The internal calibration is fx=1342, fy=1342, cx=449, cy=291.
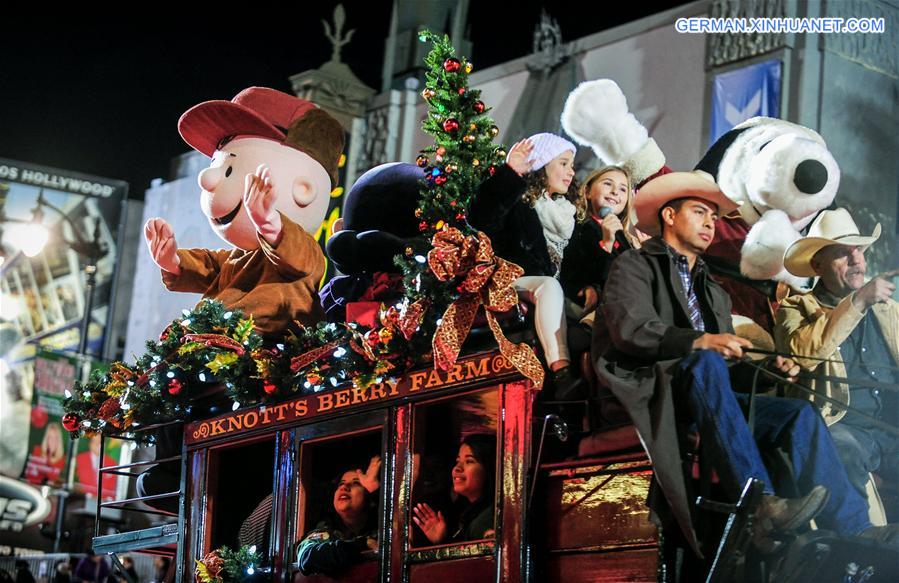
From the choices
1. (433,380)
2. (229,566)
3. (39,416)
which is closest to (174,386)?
(229,566)

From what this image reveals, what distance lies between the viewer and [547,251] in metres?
7.64

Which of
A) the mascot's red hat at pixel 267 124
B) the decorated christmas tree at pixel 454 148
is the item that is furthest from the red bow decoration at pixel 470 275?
the mascot's red hat at pixel 267 124

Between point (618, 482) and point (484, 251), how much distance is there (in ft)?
4.68

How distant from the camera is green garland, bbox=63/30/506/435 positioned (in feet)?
24.2

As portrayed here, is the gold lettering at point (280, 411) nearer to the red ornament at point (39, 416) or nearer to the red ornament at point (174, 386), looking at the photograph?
the red ornament at point (174, 386)

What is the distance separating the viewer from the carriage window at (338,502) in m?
7.68

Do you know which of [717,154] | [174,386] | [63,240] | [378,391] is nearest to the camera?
[378,391]

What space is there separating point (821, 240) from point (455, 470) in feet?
7.39

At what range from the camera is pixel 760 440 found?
236 inches

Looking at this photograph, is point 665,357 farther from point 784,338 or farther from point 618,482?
point 784,338

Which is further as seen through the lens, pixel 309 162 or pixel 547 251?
pixel 309 162

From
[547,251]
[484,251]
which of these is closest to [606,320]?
[484,251]

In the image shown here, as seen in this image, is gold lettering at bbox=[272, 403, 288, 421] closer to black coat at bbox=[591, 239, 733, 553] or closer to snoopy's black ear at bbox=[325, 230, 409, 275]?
snoopy's black ear at bbox=[325, 230, 409, 275]

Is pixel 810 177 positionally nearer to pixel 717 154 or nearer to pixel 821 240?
pixel 821 240
